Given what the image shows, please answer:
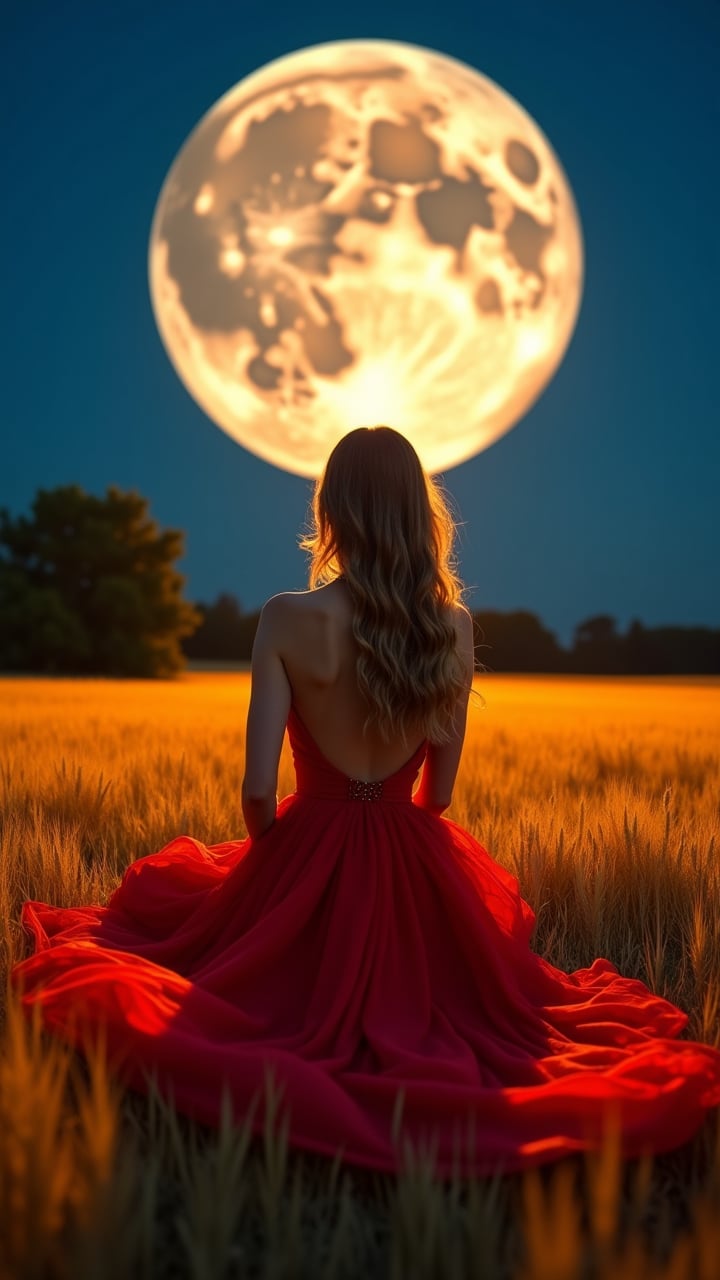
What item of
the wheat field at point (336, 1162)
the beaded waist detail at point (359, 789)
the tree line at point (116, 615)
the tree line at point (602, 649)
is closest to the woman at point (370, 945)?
the beaded waist detail at point (359, 789)

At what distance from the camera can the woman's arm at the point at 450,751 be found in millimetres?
2609

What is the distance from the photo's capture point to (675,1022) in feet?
7.35

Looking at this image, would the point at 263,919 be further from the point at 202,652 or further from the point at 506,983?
the point at 202,652

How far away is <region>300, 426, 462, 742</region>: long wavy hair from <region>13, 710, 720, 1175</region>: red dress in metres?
0.27

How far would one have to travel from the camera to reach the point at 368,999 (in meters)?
2.21

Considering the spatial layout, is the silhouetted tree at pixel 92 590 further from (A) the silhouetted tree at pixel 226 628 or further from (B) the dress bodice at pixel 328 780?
(B) the dress bodice at pixel 328 780

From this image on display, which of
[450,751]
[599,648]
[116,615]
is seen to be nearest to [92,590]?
[116,615]

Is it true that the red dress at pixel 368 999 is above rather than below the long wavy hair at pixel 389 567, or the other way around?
below

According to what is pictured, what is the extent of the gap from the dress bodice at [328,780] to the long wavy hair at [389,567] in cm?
16

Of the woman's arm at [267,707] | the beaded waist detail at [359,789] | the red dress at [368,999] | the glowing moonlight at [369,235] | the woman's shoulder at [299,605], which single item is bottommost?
the red dress at [368,999]

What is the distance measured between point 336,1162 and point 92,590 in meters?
36.7

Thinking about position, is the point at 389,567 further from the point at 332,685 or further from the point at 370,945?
the point at 370,945

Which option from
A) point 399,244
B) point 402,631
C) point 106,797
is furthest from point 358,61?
point 402,631

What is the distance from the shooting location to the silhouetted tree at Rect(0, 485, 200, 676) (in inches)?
1348
